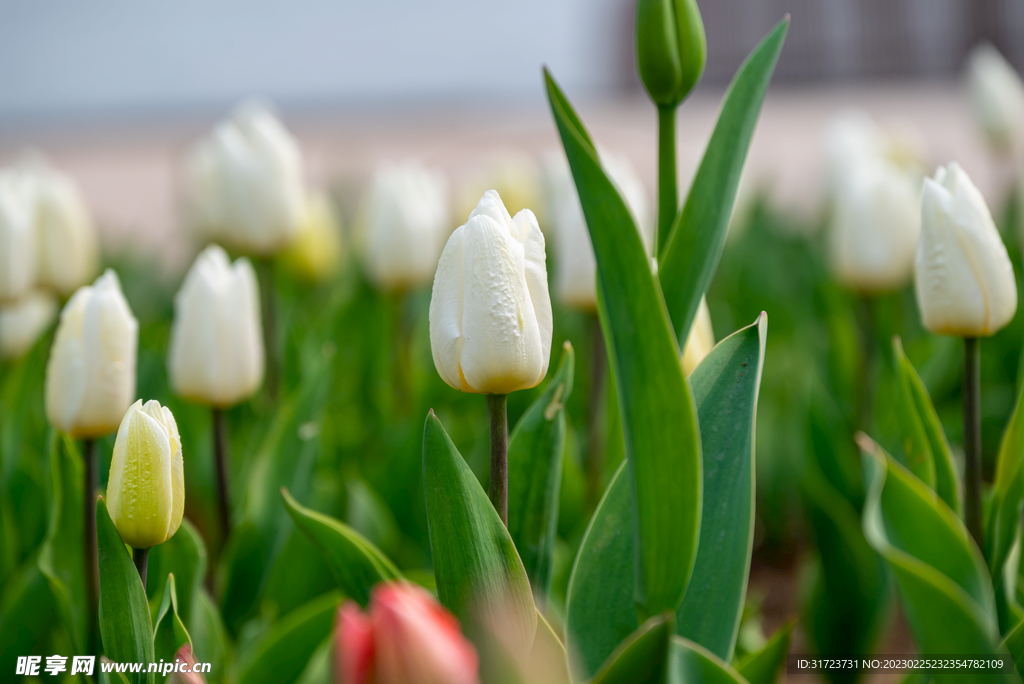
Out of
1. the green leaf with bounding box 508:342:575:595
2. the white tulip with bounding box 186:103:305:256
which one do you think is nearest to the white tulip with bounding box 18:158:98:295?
the white tulip with bounding box 186:103:305:256

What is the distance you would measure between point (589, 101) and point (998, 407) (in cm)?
789

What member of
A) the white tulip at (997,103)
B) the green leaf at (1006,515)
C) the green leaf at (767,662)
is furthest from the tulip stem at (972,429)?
the white tulip at (997,103)

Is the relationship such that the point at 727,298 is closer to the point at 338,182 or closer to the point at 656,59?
the point at 656,59

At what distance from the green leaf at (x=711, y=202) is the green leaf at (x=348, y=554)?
240mm

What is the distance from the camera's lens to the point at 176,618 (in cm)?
50

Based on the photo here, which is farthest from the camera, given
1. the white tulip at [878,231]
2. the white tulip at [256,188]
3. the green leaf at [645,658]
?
the white tulip at [256,188]

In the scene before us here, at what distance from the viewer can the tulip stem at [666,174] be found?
0.54m

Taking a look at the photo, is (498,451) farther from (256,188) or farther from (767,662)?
(256,188)

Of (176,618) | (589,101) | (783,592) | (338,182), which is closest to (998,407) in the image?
(783,592)

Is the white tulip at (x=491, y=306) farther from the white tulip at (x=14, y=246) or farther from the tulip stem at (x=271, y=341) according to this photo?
the tulip stem at (x=271, y=341)

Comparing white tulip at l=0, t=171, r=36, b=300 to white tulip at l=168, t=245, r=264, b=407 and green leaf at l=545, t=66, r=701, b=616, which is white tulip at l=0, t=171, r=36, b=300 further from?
green leaf at l=545, t=66, r=701, b=616

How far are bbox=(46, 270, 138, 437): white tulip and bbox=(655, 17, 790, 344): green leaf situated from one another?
1.28 feet

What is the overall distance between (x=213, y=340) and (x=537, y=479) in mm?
379

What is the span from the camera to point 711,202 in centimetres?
50
